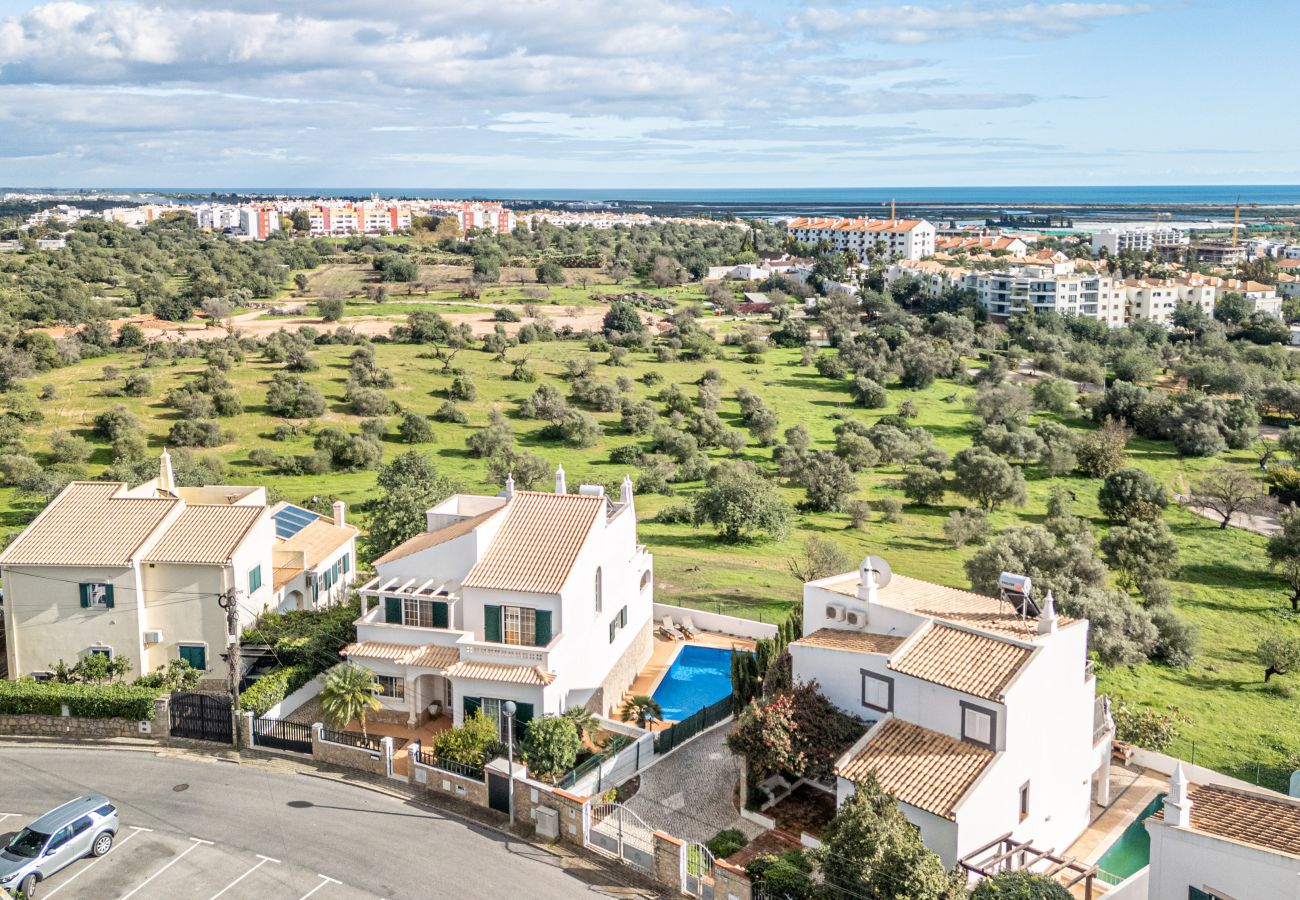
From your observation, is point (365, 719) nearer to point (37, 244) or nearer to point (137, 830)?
point (137, 830)

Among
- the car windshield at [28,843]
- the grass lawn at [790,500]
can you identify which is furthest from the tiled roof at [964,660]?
the car windshield at [28,843]

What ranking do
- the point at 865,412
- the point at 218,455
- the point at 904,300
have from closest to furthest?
the point at 218,455 → the point at 865,412 → the point at 904,300

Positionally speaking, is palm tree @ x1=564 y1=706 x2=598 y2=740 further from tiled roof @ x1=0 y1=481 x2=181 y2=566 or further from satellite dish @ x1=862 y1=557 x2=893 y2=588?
tiled roof @ x1=0 y1=481 x2=181 y2=566

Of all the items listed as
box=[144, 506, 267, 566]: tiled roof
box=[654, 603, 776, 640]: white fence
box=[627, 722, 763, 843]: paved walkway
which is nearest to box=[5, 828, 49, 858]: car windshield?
box=[144, 506, 267, 566]: tiled roof

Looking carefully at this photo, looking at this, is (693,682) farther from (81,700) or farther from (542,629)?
(81,700)

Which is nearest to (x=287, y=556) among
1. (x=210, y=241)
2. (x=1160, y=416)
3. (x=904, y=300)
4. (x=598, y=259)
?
(x=1160, y=416)

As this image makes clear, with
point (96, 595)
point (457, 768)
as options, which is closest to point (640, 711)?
point (457, 768)

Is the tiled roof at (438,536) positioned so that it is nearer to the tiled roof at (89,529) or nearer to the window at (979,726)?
the tiled roof at (89,529)
